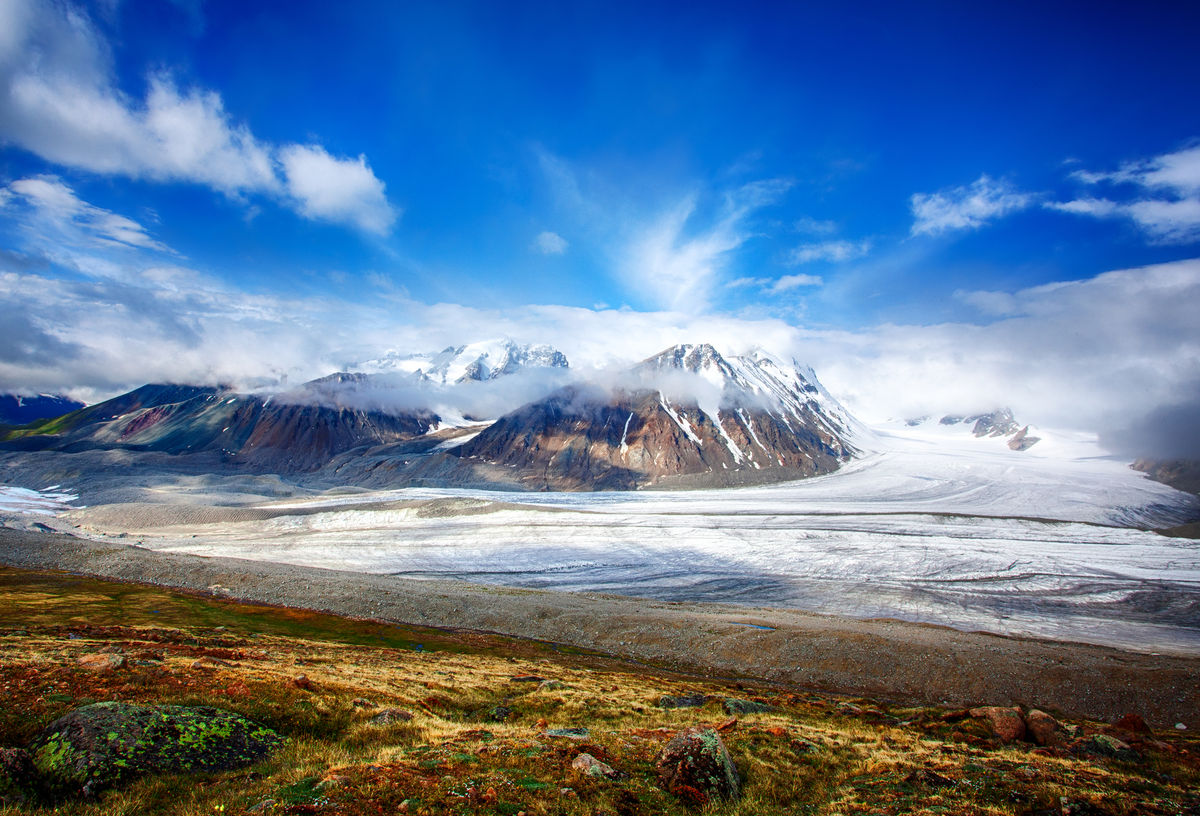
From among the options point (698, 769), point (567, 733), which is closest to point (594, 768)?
point (698, 769)

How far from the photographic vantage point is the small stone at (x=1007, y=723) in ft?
65.3

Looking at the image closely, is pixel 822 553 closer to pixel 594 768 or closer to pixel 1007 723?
pixel 1007 723

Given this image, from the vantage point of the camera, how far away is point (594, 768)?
11164 mm

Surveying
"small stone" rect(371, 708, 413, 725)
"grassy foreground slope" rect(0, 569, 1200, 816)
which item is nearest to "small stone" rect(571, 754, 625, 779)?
"grassy foreground slope" rect(0, 569, 1200, 816)

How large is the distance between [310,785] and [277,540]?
107904 millimetres

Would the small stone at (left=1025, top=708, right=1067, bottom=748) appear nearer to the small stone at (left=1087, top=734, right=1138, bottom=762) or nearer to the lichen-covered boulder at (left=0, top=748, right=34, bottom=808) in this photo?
the small stone at (left=1087, top=734, right=1138, bottom=762)

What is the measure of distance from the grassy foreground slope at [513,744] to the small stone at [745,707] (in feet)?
2.16

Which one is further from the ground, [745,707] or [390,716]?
[390,716]

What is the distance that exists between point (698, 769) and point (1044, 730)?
55.5ft

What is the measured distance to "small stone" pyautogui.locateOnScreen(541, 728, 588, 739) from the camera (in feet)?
49.9

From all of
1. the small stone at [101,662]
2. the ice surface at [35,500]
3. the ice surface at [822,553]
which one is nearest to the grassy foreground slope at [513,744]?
the small stone at [101,662]

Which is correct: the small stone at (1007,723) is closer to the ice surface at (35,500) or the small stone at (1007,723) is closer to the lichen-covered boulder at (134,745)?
the lichen-covered boulder at (134,745)

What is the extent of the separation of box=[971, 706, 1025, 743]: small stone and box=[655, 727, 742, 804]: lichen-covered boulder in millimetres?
14668

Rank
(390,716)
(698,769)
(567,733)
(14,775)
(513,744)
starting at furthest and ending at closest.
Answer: (567,733), (390,716), (513,744), (698,769), (14,775)
